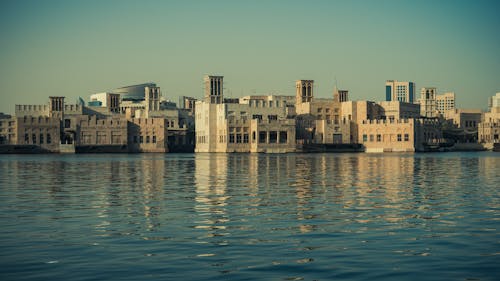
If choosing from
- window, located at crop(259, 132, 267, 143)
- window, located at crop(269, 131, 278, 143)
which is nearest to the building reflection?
window, located at crop(259, 132, 267, 143)

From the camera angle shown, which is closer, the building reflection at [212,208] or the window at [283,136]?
the building reflection at [212,208]

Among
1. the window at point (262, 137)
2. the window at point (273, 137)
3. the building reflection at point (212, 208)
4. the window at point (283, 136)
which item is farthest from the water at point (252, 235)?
the window at point (283, 136)

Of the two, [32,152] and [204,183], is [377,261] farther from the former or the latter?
[32,152]

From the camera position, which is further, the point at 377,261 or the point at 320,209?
the point at 320,209

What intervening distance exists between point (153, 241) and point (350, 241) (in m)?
6.96

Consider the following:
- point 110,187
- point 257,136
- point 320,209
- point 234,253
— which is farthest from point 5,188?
point 257,136

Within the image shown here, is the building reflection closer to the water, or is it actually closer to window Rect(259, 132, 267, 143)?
the water

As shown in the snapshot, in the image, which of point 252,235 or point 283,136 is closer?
point 252,235

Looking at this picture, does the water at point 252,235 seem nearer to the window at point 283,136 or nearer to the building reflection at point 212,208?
the building reflection at point 212,208

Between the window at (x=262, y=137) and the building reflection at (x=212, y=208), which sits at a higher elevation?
the window at (x=262, y=137)

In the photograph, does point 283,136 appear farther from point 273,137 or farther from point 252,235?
point 252,235

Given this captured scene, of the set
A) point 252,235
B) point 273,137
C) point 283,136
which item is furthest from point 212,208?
point 283,136

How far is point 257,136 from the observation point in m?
195

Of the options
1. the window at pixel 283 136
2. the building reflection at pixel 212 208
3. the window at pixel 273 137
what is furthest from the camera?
the window at pixel 283 136
